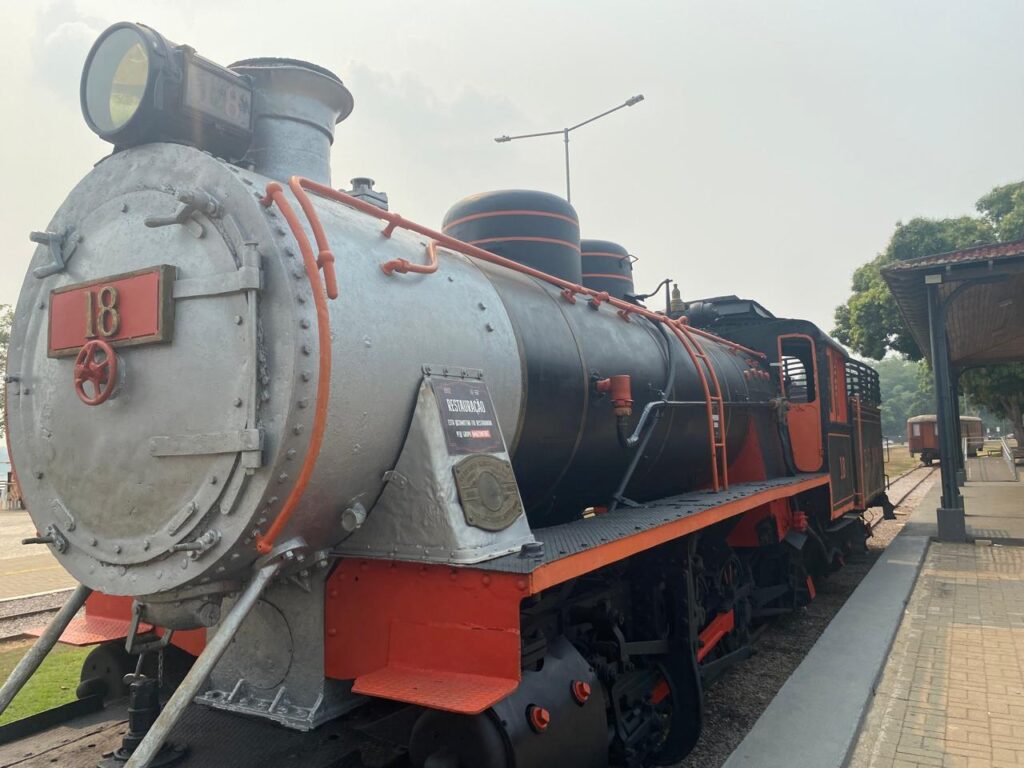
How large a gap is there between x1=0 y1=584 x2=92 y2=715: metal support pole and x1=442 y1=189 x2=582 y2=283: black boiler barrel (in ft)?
10.3

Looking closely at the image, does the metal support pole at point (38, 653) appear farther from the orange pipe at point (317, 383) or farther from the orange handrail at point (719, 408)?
the orange handrail at point (719, 408)

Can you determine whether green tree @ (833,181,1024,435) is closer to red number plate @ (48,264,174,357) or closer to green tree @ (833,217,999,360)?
green tree @ (833,217,999,360)

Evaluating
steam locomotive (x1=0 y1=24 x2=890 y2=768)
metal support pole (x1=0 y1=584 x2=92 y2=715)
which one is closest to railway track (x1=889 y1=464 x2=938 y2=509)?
steam locomotive (x1=0 y1=24 x2=890 y2=768)

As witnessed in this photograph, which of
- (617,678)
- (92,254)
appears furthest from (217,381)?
(617,678)

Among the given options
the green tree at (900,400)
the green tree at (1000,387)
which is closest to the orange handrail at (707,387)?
the green tree at (1000,387)

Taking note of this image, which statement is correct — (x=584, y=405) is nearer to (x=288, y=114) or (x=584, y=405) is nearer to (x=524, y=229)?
(x=524, y=229)

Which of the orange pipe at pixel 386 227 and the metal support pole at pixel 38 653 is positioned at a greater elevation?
the orange pipe at pixel 386 227

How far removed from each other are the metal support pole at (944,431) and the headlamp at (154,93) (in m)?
11.4

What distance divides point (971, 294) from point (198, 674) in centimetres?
1420

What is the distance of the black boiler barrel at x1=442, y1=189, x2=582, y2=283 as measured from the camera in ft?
16.3

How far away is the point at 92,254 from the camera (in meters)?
2.88

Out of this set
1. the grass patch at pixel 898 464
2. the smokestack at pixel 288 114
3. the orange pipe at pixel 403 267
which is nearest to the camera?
the orange pipe at pixel 403 267

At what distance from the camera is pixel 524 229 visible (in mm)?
4980

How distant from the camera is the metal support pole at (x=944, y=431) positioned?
37.3 ft
